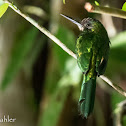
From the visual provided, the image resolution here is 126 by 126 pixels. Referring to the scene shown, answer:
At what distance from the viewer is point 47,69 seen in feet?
5.59

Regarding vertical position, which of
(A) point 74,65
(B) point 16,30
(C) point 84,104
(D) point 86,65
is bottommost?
(C) point 84,104

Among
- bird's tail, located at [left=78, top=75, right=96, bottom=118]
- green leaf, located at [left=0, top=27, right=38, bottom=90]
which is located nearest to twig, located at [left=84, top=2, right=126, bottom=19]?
bird's tail, located at [left=78, top=75, right=96, bottom=118]

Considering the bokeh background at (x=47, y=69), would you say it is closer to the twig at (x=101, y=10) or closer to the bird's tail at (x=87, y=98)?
the bird's tail at (x=87, y=98)

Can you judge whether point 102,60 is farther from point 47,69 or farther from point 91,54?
point 47,69

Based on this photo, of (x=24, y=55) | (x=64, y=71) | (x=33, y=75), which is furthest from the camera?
(x=33, y=75)

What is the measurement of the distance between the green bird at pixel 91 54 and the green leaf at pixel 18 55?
0.59 meters

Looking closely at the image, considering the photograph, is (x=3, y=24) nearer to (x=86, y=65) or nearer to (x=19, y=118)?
(x=19, y=118)

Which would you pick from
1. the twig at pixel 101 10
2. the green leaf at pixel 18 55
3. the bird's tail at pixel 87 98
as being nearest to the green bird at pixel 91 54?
the bird's tail at pixel 87 98

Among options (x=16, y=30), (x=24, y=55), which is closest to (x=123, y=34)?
(x=24, y=55)

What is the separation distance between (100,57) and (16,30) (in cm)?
91

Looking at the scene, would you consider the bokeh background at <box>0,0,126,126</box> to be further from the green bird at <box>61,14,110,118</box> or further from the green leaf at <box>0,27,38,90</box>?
the green bird at <box>61,14,110,118</box>

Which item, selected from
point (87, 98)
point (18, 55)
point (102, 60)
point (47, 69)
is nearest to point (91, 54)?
point (102, 60)

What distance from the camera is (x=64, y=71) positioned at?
1.35 m

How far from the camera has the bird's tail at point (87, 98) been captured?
660mm
